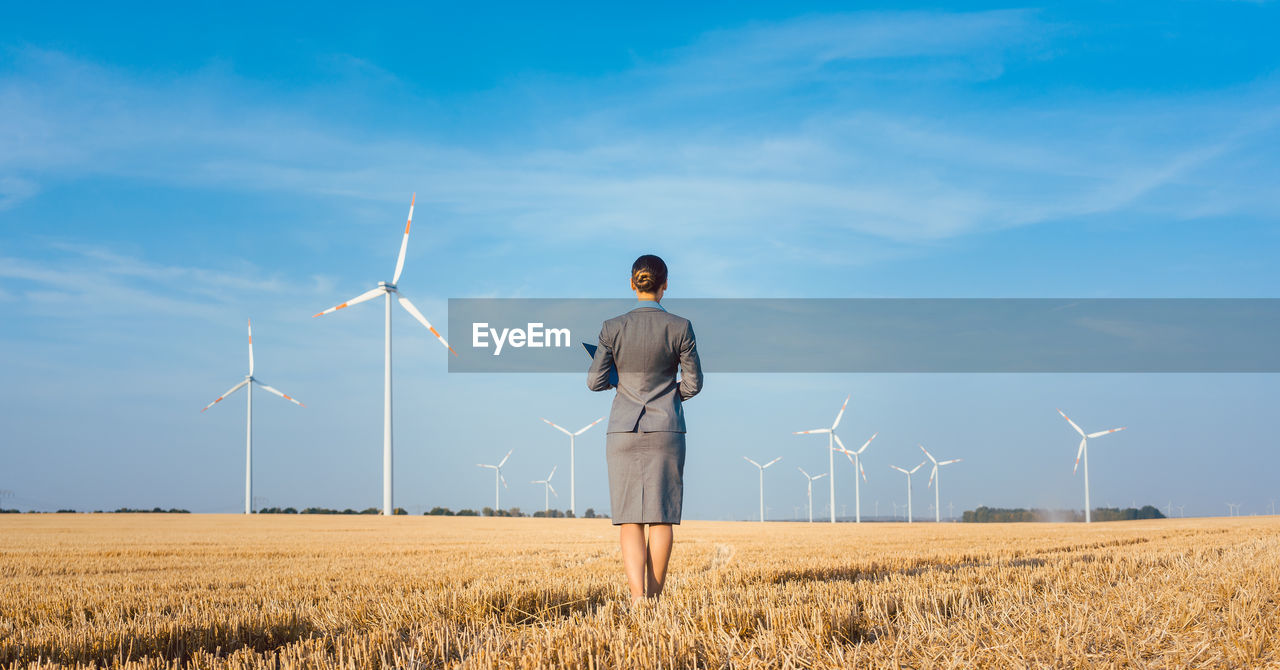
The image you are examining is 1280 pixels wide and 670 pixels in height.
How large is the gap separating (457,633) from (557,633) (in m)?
1.01

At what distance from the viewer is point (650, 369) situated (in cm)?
605

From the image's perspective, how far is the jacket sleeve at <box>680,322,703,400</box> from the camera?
6.03 m

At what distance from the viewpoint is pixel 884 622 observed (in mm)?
4715

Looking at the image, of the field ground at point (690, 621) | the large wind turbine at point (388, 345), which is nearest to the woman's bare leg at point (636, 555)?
the field ground at point (690, 621)

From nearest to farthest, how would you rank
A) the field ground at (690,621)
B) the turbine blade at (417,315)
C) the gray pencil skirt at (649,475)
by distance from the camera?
1. the field ground at (690,621)
2. the gray pencil skirt at (649,475)
3. the turbine blade at (417,315)

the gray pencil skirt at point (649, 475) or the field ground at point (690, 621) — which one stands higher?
the gray pencil skirt at point (649, 475)

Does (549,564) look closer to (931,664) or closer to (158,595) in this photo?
(158,595)

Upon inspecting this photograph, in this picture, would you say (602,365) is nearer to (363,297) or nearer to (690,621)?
(690,621)

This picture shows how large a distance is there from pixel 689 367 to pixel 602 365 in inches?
24.4

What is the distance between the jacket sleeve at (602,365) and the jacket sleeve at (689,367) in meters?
0.52

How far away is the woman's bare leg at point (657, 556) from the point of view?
6.04 m

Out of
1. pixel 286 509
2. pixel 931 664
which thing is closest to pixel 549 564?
pixel 931 664

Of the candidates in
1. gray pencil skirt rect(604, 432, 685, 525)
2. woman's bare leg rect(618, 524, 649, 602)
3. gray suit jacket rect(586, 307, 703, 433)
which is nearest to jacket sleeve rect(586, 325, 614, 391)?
gray suit jacket rect(586, 307, 703, 433)

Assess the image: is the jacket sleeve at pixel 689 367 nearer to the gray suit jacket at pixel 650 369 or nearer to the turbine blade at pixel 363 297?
the gray suit jacket at pixel 650 369
